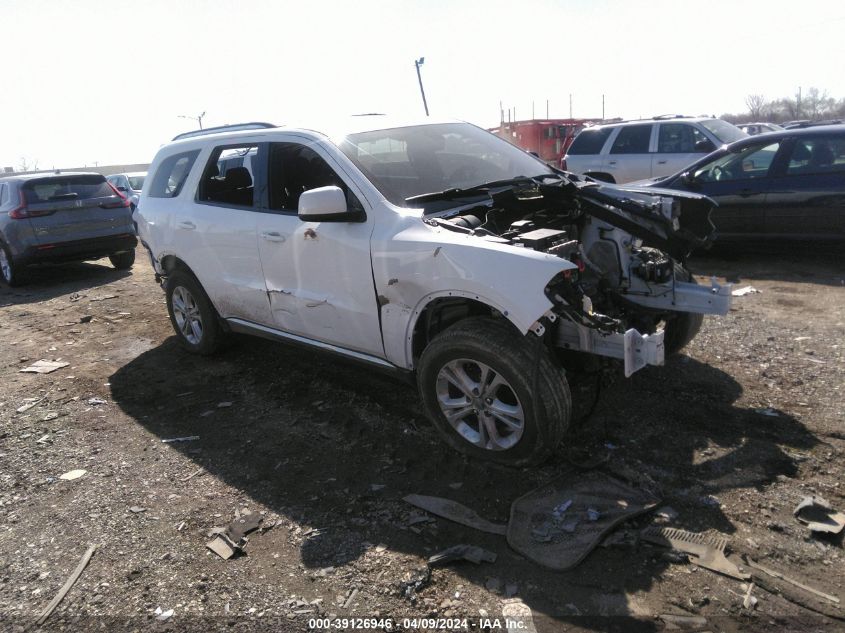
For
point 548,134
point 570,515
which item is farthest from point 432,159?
point 548,134

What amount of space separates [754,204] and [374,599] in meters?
6.99

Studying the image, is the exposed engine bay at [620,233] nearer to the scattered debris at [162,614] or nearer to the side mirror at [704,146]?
the scattered debris at [162,614]

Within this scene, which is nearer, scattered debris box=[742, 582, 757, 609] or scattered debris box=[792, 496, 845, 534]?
scattered debris box=[742, 582, 757, 609]

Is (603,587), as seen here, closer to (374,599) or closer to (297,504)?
(374,599)

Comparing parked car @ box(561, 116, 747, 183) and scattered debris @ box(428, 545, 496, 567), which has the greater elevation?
parked car @ box(561, 116, 747, 183)

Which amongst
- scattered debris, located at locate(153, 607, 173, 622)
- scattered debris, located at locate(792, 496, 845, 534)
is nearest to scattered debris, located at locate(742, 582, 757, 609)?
scattered debris, located at locate(792, 496, 845, 534)

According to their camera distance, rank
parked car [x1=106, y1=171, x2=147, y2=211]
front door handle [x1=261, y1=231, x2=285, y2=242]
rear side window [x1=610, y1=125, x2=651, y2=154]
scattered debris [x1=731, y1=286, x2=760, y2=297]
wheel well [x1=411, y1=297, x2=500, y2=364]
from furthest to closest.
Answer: parked car [x1=106, y1=171, x2=147, y2=211] → rear side window [x1=610, y1=125, x2=651, y2=154] → scattered debris [x1=731, y1=286, x2=760, y2=297] → front door handle [x1=261, y1=231, x2=285, y2=242] → wheel well [x1=411, y1=297, x2=500, y2=364]

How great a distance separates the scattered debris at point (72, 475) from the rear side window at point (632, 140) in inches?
396

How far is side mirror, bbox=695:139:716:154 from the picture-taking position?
10.5 metres

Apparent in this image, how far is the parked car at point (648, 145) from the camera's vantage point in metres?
10.7

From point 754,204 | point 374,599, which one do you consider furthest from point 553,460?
point 754,204

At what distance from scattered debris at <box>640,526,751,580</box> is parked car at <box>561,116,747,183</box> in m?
8.22

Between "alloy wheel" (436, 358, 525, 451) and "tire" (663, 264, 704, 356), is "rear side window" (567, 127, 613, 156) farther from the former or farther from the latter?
"alloy wheel" (436, 358, 525, 451)

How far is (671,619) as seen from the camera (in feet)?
8.11
